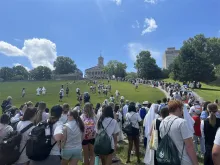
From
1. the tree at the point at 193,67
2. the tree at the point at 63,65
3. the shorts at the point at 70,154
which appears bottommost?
the shorts at the point at 70,154

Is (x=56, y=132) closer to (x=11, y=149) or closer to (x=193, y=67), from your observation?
(x=11, y=149)

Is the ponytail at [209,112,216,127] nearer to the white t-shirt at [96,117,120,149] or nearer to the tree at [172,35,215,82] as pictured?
the white t-shirt at [96,117,120,149]

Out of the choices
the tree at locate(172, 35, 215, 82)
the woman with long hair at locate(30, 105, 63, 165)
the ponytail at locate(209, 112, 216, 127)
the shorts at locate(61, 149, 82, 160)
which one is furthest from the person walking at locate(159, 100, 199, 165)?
the tree at locate(172, 35, 215, 82)

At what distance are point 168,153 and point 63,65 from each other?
14384 centimetres

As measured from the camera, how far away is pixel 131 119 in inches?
327

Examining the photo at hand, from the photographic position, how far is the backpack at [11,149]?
4.60m

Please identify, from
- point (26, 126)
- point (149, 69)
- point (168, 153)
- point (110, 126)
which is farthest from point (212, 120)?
point (149, 69)

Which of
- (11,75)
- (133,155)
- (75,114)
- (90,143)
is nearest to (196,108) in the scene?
(133,155)

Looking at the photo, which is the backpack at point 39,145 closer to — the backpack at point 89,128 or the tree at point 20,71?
the backpack at point 89,128

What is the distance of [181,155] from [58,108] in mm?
2733

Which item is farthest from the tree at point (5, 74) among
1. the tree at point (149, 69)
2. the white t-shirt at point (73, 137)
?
the white t-shirt at point (73, 137)

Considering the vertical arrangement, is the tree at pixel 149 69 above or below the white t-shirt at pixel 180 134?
above

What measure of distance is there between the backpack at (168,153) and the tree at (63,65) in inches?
5620

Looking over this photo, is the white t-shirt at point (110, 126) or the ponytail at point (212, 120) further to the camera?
A: the white t-shirt at point (110, 126)
